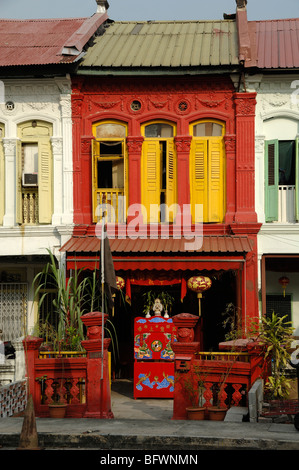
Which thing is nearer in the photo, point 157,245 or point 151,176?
point 157,245

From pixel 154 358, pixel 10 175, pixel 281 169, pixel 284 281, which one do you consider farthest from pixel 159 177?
pixel 154 358

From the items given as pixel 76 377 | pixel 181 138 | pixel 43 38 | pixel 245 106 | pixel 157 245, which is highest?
pixel 43 38

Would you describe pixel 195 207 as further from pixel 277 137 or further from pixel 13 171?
pixel 13 171

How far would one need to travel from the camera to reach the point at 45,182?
1762 cm

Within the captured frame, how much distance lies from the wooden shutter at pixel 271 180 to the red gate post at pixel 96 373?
5.94 metres

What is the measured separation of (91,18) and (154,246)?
21.9 ft

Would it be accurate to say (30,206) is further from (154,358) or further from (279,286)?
(279,286)

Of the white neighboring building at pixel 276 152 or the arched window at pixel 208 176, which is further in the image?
the arched window at pixel 208 176

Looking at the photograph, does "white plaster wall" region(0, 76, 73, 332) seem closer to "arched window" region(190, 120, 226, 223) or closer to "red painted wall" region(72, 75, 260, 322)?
"red painted wall" region(72, 75, 260, 322)

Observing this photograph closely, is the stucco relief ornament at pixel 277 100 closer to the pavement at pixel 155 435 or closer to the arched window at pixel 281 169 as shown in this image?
the arched window at pixel 281 169

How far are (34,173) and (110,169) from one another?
1749 millimetres

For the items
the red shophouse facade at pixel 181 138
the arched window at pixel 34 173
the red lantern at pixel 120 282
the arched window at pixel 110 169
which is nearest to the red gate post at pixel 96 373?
the red lantern at pixel 120 282

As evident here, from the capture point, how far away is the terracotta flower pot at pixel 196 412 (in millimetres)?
12016

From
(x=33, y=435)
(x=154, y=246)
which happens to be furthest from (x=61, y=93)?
(x=33, y=435)
